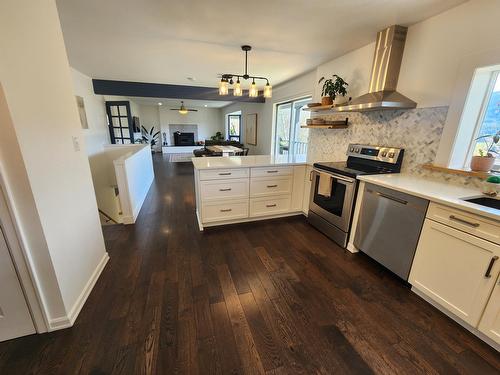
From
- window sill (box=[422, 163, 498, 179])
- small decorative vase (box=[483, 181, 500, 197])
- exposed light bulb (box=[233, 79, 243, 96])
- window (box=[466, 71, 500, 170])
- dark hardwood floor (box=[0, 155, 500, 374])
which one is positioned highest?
exposed light bulb (box=[233, 79, 243, 96])

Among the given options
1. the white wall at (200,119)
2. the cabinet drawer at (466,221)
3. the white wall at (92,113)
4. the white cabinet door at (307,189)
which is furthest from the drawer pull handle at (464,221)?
the white wall at (200,119)

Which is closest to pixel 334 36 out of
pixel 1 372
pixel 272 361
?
pixel 272 361

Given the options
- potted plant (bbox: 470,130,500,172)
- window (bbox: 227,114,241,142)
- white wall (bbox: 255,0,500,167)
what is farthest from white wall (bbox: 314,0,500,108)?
window (bbox: 227,114,241,142)

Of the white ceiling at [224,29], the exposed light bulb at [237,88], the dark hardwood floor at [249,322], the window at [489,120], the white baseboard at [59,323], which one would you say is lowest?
the dark hardwood floor at [249,322]

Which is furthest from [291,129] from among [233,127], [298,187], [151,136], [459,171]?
[151,136]

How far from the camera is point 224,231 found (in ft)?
9.16

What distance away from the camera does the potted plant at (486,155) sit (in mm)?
1669

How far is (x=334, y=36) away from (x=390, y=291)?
263 cm

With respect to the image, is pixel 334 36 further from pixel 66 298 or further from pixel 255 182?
pixel 66 298

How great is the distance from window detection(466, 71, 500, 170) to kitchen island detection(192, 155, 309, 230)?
5.65ft

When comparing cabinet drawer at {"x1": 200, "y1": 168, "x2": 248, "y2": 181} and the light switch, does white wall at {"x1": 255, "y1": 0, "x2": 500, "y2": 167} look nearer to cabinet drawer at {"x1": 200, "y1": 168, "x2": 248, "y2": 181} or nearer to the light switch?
cabinet drawer at {"x1": 200, "y1": 168, "x2": 248, "y2": 181}

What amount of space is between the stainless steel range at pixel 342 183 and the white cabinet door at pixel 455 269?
0.74 metres

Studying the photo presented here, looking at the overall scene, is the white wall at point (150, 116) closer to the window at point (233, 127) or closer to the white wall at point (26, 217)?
the window at point (233, 127)

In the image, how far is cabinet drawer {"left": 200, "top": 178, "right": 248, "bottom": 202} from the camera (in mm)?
2652
